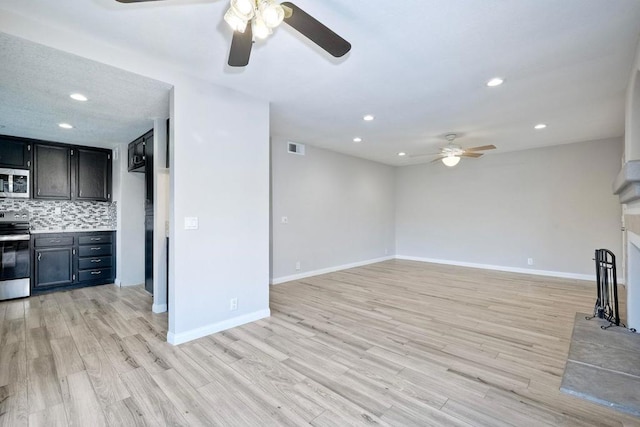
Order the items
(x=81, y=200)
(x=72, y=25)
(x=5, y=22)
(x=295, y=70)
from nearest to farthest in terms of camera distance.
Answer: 1. (x=5, y=22)
2. (x=72, y=25)
3. (x=295, y=70)
4. (x=81, y=200)

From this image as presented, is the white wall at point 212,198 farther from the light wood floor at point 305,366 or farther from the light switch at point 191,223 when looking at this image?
the light wood floor at point 305,366

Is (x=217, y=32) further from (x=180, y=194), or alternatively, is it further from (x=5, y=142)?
(x=5, y=142)

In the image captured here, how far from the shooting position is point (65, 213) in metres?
5.11

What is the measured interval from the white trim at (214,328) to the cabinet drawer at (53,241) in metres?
3.43

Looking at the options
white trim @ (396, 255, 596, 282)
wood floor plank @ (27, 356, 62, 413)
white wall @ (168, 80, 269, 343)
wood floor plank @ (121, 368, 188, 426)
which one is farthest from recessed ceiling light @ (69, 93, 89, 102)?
white trim @ (396, 255, 596, 282)

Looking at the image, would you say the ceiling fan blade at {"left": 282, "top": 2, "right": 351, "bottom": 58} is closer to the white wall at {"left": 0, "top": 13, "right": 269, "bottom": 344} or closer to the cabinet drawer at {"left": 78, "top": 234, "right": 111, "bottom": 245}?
the white wall at {"left": 0, "top": 13, "right": 269, "bottom": 344}

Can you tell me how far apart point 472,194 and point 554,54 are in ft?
15.3

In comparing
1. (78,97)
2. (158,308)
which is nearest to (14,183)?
(78,97)

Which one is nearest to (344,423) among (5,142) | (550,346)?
(550,346)

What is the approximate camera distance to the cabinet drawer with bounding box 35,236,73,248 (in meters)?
4.58

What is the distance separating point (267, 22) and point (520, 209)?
652cm

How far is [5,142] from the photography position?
14.4 feet

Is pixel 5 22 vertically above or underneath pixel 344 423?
above

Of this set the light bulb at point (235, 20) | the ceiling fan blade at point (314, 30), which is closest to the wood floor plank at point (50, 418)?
the light bulb at point (235, 20)
